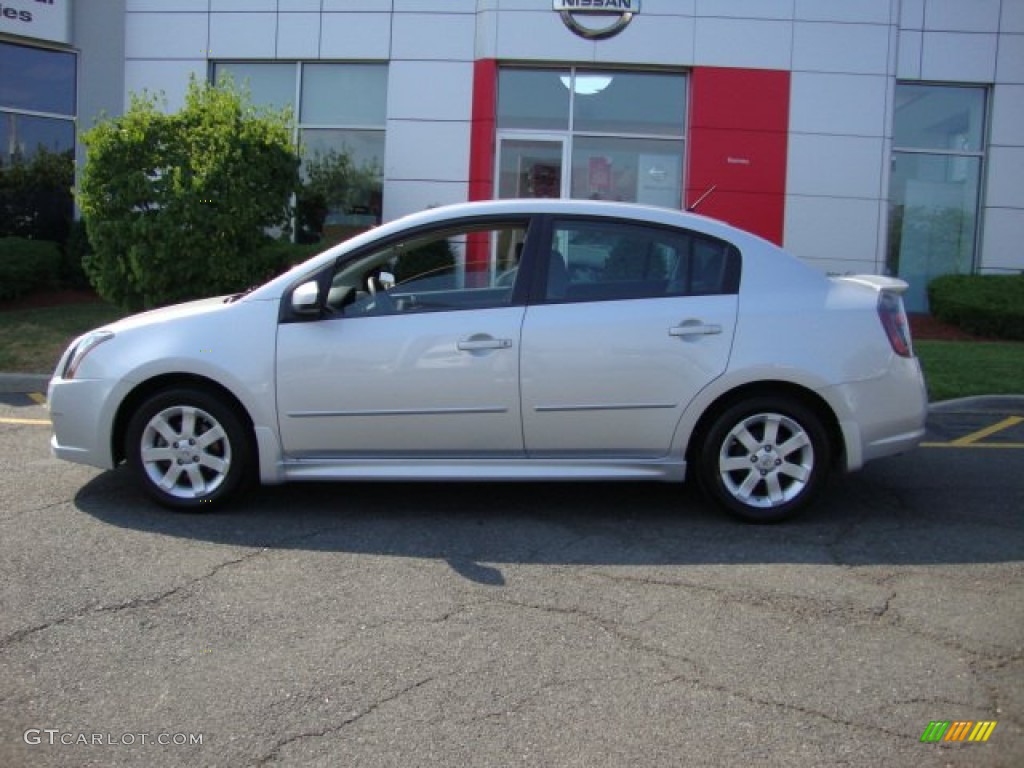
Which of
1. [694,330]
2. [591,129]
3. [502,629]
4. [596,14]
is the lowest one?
[502,629]

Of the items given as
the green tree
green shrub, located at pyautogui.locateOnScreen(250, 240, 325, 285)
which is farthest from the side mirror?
green shrub, located at pyautogui.locateOnScreen(250, 240, 325, 285)

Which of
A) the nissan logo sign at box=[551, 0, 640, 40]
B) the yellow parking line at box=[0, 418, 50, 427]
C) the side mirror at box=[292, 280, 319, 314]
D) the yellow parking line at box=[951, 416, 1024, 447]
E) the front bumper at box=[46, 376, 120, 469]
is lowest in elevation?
the yellow parking line at box=[0, 418, 50, 427]

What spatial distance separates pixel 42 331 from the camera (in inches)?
447

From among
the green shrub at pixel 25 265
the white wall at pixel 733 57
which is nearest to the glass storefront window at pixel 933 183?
the white wall at pixel 733 57

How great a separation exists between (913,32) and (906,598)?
1219 cm

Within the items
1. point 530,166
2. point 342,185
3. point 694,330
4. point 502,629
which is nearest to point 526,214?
point 694,330

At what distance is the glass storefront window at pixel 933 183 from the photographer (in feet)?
48.1

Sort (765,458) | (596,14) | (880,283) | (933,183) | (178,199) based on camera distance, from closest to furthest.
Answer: (765,458) → (880,283) → (178,199) → (596,14) → (933,183)

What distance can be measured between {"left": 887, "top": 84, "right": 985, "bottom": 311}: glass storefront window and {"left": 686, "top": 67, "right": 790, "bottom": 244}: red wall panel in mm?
2080

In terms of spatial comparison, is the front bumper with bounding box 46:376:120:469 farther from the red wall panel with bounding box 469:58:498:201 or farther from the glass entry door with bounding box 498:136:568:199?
the glass entry door with bounding box 498:136:568:199

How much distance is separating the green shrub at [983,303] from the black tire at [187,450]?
35.6ft

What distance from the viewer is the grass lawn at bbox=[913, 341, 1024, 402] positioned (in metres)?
9.16

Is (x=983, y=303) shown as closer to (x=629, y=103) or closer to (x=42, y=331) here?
(x=629, y=103)

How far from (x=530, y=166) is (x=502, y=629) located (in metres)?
11.0
